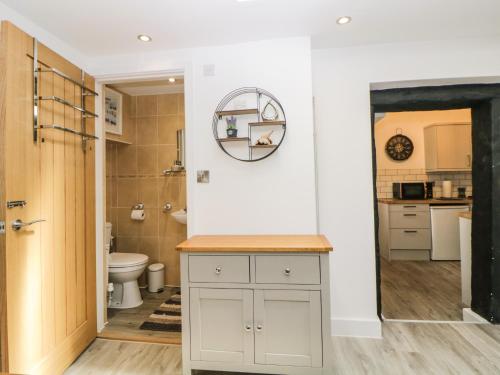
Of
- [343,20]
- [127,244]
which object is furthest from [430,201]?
[127,244]

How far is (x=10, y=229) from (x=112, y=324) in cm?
136

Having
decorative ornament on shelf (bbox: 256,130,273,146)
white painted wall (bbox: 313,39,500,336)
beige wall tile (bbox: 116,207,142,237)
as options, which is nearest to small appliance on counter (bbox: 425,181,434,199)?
white painted wall (bbox: 313,39,500,336)

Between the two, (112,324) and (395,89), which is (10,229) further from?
(395,89)

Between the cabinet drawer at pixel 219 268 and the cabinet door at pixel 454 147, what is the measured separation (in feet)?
14.2

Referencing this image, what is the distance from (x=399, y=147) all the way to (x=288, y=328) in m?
4.33

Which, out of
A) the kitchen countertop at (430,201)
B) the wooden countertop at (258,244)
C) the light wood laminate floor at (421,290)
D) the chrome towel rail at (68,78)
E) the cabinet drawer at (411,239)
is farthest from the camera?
the cabinet drawer at (411,239)

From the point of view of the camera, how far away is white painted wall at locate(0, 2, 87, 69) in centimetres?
164

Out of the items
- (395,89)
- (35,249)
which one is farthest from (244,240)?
(395,89)

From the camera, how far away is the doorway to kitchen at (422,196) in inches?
145

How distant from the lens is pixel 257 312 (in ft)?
5.23

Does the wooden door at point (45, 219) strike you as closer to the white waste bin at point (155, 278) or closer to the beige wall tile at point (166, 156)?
the white waste bin at point (155, 278)

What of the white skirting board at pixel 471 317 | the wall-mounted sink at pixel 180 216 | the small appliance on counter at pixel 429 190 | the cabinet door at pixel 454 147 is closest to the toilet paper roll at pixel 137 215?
the wall-mounted sink at pixel 180 216

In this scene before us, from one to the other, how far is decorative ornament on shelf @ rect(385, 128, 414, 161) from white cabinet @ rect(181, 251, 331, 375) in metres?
4.02

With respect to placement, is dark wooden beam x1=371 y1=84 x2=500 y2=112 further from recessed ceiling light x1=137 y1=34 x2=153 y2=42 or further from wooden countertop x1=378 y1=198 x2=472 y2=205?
wooden countertop x1=378 y1=198 x2=472 y2=205
